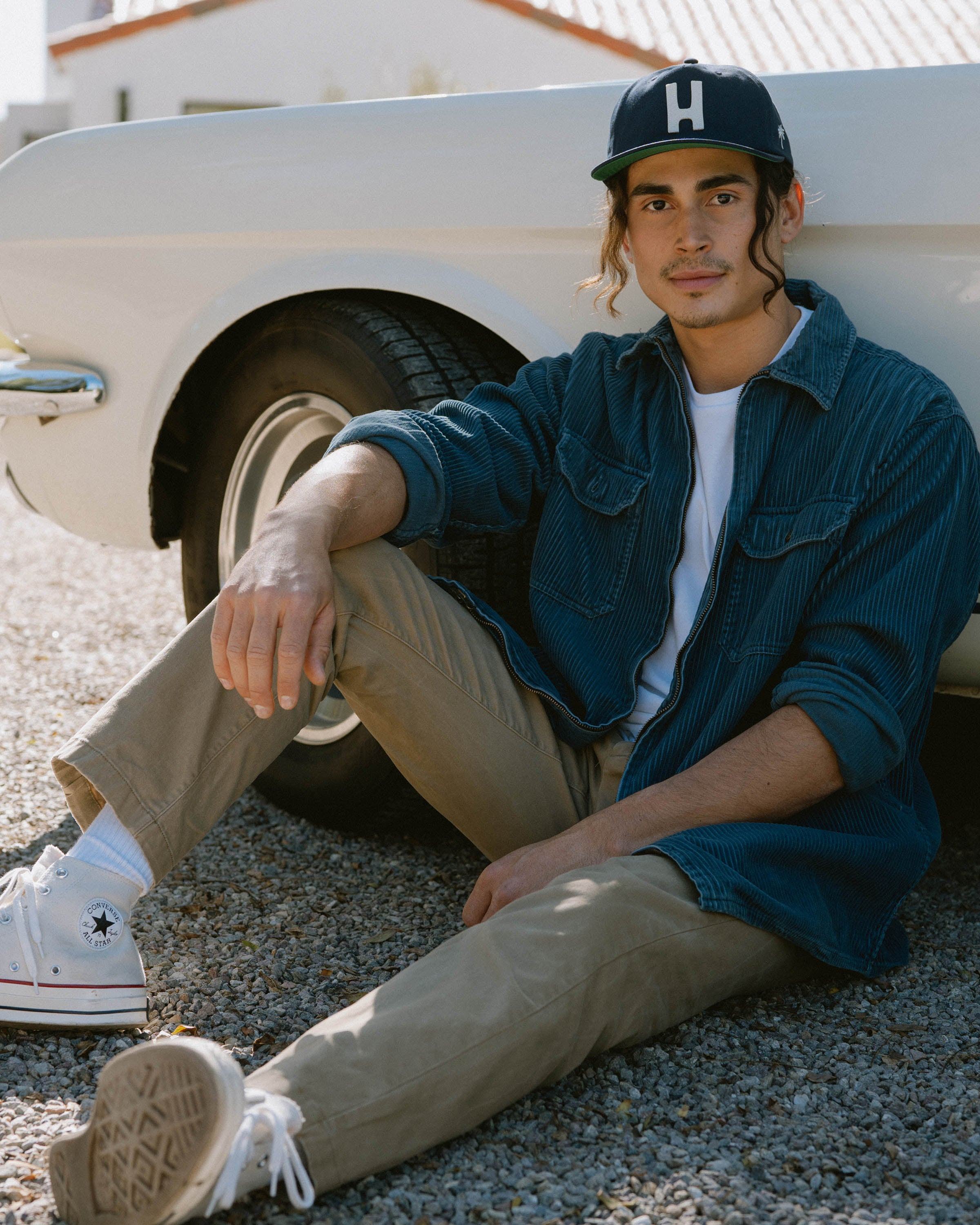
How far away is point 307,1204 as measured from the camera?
4.62ft

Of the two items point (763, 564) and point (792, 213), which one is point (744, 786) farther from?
point (792, 213)

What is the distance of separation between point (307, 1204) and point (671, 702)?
3.05ft

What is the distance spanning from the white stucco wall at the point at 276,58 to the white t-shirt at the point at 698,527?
46.0 feet

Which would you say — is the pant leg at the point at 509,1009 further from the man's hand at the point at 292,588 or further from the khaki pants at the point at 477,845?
the man's hand at the point at 292,588

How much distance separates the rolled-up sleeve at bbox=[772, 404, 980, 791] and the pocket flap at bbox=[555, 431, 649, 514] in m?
0.37

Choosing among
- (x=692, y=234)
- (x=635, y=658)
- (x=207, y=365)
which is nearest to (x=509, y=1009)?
(x=635, y=658)

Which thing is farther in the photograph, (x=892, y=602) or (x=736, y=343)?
(x=736, y=343)

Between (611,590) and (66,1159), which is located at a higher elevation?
(611,590)

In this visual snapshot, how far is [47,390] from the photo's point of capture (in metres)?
2.92

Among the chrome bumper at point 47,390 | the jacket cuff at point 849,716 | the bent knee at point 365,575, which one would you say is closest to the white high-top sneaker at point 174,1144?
the bent knee at point 365,575

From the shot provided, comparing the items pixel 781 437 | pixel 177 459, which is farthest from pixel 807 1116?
pixel 177 459

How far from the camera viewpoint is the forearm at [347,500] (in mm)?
1966

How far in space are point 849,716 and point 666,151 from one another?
904mm

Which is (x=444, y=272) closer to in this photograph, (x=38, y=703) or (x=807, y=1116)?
(x=807, y=1116)
